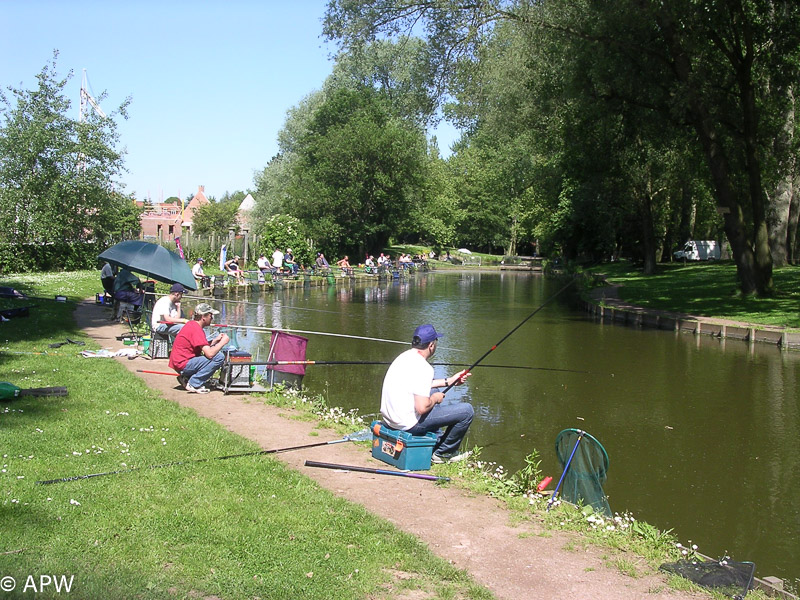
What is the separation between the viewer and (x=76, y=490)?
5582mm

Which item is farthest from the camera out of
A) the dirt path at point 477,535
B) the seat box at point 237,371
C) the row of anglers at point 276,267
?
the row of anglers at point 276,267

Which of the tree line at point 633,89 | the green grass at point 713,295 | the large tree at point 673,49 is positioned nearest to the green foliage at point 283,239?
the tree line at point 633,89

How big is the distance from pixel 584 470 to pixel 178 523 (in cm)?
334

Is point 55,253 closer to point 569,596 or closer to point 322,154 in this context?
point 322,154

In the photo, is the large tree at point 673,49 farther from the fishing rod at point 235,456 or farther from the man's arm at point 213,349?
the fishing rod at point 235,456

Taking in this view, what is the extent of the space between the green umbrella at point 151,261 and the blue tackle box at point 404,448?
7725 mm

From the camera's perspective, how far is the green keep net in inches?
247

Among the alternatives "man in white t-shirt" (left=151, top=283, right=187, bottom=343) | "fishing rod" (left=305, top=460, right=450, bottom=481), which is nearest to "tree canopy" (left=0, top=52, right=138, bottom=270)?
"man in white t-shirt" (left=151, top=283, right=187, bottom=343)

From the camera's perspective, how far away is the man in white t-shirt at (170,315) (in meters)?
12.4

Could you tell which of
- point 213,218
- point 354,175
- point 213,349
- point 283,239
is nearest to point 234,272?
point 283,239

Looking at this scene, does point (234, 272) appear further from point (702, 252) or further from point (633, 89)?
point (702, 252)

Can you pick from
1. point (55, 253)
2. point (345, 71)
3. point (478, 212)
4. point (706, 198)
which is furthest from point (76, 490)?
point (478, 212)

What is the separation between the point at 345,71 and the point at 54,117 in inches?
1293

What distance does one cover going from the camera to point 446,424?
24.1ft
